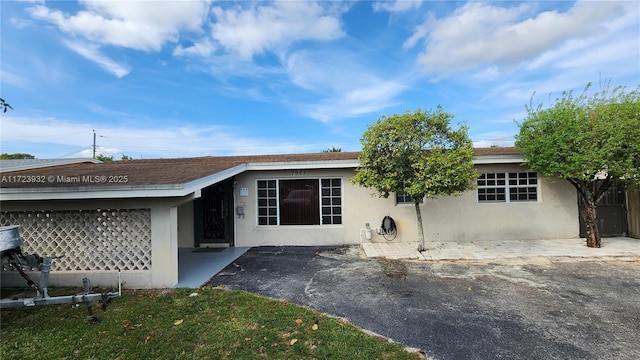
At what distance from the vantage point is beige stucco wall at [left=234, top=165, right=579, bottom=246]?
8.71m

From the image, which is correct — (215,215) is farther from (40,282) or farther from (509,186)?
(509,186)

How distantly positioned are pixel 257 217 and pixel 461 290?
20.5ft

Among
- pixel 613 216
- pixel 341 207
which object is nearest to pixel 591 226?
pixel 613 216

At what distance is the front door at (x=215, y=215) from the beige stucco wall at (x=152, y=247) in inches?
141

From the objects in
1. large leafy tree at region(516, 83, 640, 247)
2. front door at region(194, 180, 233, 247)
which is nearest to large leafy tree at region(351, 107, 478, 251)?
large leafy tree at region(516, 83, 640, 247)

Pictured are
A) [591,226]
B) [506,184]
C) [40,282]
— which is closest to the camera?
[40,282]

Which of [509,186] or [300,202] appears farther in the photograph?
[300,202]

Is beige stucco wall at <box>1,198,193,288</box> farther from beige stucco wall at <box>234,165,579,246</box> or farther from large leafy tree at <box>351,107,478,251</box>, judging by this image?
large leafy tree at <box>351,107,478,251</box>

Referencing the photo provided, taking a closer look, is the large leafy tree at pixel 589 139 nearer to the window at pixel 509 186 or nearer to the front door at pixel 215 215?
the window at pixel 509 186

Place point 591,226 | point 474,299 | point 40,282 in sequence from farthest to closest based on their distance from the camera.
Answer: point 591,226
point 474,299
point 40,282

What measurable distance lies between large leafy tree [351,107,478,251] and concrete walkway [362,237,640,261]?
A: 163 centimetres

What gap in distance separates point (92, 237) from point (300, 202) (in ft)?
17.5

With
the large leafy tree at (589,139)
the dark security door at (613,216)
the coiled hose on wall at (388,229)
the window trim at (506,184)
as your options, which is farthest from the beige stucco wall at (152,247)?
the dark security door at (613,216)

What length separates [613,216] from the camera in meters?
8.69
